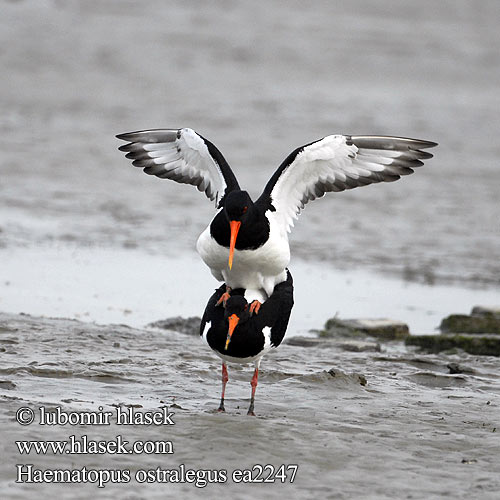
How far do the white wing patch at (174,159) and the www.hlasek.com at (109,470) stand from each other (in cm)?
226

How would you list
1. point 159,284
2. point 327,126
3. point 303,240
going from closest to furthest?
point 159,284
point 303,240
point 327,126

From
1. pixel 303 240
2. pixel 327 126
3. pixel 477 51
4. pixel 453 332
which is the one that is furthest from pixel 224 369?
pixel 477 51

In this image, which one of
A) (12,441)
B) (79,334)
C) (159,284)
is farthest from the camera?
(159,284)

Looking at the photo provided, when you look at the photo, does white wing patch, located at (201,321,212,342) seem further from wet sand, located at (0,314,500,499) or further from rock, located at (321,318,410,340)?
rock, located at (321,318,410,340)

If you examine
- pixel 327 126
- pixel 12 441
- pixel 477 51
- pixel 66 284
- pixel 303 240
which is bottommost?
pixel 12 441

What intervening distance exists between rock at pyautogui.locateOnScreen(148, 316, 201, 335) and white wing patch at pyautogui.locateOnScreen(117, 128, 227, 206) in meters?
1.46

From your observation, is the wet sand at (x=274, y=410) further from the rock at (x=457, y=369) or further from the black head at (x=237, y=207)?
the black head at (x=237, y=207)

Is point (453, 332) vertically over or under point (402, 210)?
under

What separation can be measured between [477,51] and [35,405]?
21.7 meters

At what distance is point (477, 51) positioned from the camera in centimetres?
2545

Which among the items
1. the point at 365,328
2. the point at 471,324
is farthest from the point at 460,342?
the point at 365,328

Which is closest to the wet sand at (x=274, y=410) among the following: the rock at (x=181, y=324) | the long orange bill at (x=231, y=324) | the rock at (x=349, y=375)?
the rock at (x=349, y=375)

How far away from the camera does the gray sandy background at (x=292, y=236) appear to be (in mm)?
5590

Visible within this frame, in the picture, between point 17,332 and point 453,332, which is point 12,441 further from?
point 453,332
